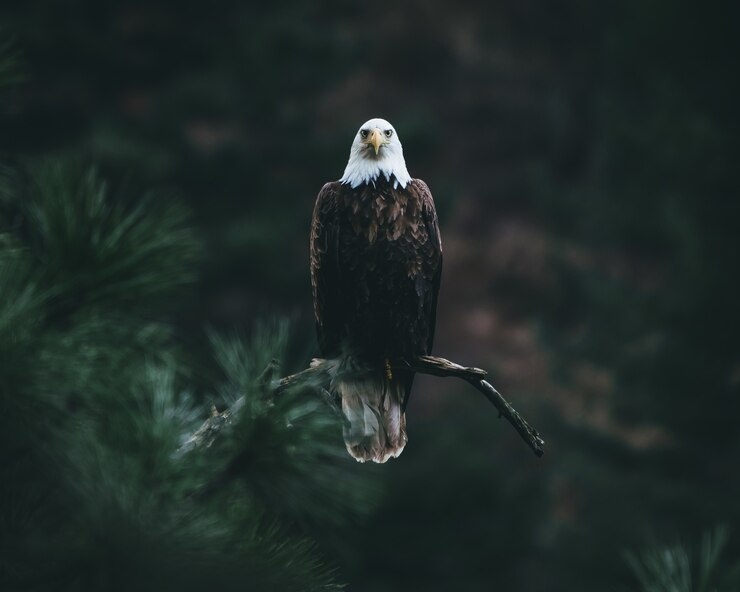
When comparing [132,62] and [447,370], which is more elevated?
[132,62]

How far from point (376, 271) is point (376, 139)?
0.42 meters

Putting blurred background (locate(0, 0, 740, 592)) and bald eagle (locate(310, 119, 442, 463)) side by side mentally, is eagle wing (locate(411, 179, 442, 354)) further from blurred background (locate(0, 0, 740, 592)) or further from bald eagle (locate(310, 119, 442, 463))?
blurred background (locate(0, 0, 740, 592))

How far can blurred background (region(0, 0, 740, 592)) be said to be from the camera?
10.2 metres

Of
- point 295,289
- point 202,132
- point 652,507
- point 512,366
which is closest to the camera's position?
point 652,507

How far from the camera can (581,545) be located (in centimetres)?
1144

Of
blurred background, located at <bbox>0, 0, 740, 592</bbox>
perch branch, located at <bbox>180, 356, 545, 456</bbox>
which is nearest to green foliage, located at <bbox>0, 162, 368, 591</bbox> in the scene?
perch branch, located at <bbox>180, 356, 545, 456</bbox>

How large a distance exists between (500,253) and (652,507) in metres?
12.4

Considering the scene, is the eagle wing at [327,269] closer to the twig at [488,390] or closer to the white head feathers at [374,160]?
the white head feathers at [374,160]

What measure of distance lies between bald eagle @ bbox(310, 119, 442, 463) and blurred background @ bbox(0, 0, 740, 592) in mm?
5141

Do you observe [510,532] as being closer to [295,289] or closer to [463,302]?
[295,289]

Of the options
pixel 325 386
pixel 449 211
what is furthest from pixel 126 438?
pixel 449 211

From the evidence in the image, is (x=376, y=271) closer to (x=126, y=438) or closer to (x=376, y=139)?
(x=376, y=139)

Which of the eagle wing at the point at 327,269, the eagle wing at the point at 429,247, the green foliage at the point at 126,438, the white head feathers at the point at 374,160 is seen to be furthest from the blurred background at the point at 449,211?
the green foliage at the point at 126,438

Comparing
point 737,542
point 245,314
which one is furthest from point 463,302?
point 737,542
